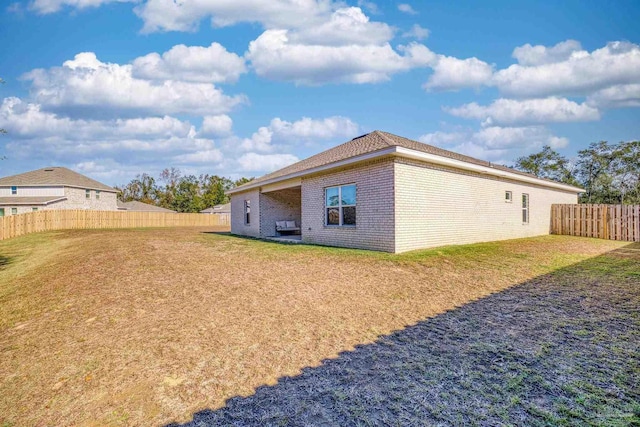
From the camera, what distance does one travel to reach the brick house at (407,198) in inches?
421

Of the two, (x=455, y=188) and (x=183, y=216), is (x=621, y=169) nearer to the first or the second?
(x=455, y=188)

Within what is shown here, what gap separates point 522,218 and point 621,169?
2693 cm

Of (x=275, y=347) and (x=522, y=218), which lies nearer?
(x=275, y=347)

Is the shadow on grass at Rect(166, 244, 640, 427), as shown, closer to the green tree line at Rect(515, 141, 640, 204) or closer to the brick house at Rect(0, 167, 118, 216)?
the green tree line at Rect(515, 141, 640, 204)

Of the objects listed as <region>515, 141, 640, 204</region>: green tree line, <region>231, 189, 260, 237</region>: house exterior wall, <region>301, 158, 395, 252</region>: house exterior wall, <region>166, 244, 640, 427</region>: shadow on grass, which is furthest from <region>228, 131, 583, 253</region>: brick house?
<region>515, 141, 640, 204</region>: green tree line

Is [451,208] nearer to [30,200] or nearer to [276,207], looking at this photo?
[276,207]

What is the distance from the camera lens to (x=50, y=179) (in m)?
37.8

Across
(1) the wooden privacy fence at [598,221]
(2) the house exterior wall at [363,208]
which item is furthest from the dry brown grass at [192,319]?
(1) the wooden privacy fence at [598,221]

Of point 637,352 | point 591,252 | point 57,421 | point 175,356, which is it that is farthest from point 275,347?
point 591,252

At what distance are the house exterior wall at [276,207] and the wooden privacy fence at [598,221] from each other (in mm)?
14459

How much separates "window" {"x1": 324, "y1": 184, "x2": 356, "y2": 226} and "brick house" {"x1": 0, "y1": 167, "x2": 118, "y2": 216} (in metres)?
36.7

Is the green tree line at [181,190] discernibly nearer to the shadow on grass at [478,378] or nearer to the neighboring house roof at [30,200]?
the neighboring house roof at [30,200]

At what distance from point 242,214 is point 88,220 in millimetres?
20267

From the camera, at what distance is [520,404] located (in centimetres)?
284
